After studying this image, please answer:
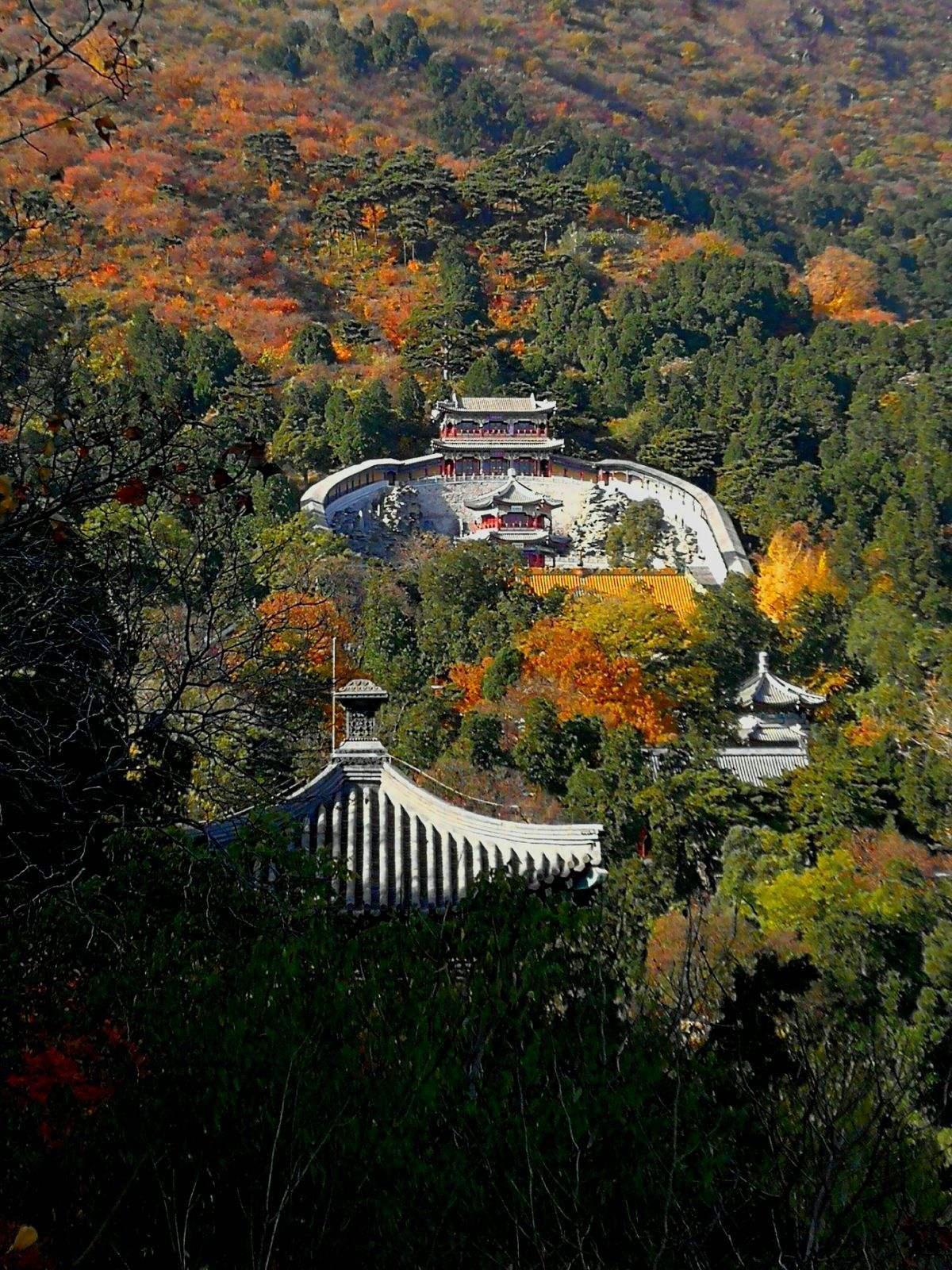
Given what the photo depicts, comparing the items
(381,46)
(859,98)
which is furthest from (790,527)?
(859,98)

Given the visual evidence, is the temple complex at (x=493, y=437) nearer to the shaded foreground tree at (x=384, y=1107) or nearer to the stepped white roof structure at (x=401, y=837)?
the stepped white roof structure at (x=401, y=837)

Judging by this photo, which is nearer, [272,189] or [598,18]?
[272,189]

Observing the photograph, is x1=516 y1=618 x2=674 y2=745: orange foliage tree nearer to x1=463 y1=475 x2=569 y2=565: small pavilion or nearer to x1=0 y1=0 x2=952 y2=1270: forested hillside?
x1=0 y1=0 x2=952 y2=1270: forested hillside

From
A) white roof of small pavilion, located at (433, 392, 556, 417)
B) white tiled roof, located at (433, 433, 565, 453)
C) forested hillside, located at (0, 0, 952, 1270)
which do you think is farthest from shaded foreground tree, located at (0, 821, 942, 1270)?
white roof of small pavilion, located at (433, 392, 556, 417)

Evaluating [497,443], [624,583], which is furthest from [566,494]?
[624,583]

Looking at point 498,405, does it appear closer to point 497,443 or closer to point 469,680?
point 497,443

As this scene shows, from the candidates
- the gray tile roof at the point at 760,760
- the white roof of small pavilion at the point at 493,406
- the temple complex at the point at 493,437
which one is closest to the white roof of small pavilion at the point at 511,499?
the temple complex at the point at 493,437

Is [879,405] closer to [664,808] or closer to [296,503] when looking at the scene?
[296,503]
